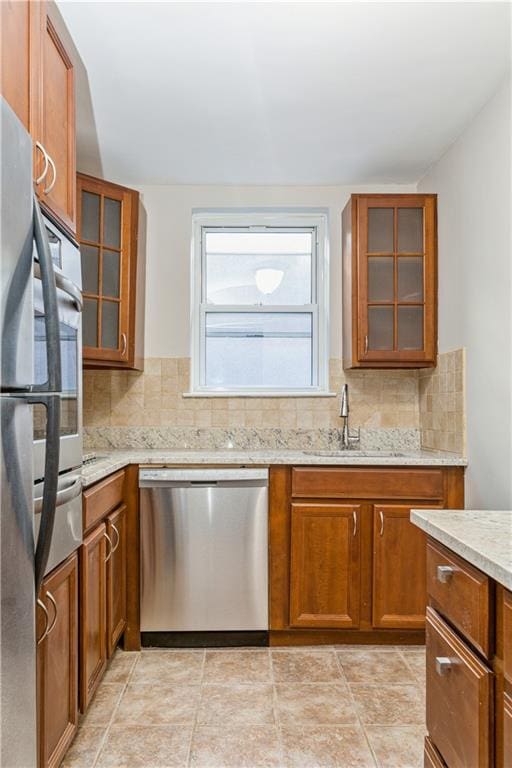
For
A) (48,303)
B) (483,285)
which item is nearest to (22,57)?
(48,303)

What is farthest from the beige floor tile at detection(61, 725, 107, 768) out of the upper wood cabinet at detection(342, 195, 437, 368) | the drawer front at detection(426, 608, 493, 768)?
the upper wood cabinet at detection(342, 195, 437, 368)

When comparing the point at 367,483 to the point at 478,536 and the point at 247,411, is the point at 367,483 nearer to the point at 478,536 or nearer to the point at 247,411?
the point at 247,411

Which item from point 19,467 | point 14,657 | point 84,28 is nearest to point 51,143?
point 84,28

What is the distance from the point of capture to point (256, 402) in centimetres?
334

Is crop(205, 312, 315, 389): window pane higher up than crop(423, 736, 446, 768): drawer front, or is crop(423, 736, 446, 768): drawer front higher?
crop(205, 312, 315, 389): window pane

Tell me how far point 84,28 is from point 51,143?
2.04 feet

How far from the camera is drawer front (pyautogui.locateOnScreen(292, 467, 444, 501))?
2715 millimetres

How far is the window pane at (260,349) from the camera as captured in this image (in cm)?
345

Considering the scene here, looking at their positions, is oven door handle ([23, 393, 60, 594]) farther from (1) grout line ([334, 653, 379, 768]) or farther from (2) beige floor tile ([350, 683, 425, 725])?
(2) beige floor tile ([350, 683, 425, 725])

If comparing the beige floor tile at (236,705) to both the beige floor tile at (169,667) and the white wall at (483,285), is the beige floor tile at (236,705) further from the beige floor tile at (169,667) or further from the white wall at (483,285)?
the white wall at (483,285)

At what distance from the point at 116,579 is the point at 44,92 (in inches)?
76.7

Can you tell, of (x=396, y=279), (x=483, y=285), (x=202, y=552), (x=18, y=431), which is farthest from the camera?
(x=396, y=279)

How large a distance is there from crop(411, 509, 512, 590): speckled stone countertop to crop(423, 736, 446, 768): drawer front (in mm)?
567

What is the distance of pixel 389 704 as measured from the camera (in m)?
2.19
